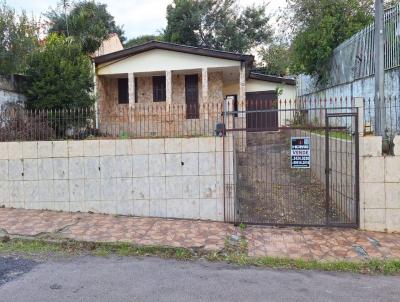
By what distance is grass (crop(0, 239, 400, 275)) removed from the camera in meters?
5.39

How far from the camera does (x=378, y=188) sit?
6.92 meters

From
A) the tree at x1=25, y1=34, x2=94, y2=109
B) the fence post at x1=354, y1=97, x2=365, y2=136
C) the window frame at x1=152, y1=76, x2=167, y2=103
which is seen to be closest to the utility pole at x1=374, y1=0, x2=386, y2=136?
the fence post at x1=354, y1=97, x2=365, y2=136

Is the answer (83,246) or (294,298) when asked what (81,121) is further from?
(294,298)

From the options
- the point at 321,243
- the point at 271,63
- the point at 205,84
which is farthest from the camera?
the point at 271,63

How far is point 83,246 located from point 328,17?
1305cm

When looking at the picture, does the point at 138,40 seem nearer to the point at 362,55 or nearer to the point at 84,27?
the point at 84,27

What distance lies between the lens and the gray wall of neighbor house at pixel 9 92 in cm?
1153

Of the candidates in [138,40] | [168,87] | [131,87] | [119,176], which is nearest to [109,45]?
[131,87]

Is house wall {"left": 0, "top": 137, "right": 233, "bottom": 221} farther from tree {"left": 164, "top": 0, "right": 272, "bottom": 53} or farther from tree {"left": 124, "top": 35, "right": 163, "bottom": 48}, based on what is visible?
tree {"left": 124, "top": 35, "right": 163, "bottom": 48}

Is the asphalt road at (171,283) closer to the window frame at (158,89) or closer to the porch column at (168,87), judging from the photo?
the porch column at (168,87)

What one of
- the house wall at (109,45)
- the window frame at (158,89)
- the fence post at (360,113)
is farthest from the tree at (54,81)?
the house wall at (109,45)

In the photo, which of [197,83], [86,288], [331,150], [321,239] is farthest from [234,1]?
[86,288]

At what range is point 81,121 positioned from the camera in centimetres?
830

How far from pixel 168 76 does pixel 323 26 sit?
6301 mm
